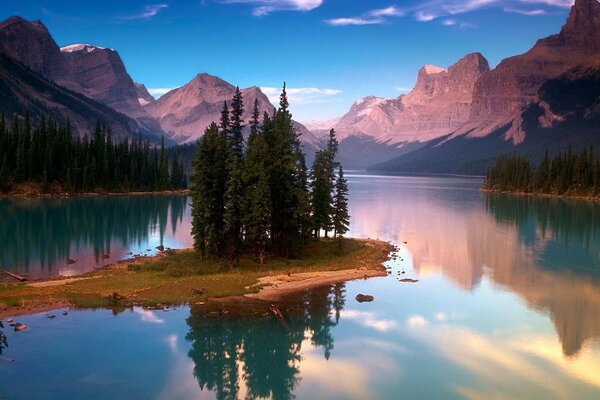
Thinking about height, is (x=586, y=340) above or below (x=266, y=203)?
below

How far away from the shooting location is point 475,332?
47656mm

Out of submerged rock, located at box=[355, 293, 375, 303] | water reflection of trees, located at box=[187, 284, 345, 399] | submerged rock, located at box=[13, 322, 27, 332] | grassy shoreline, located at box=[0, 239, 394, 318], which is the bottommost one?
water reflection of trees, located at box=[187, 284, 345, 399]

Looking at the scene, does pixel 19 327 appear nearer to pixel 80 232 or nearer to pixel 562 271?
pixel 80 232

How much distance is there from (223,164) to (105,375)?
36.2 meters

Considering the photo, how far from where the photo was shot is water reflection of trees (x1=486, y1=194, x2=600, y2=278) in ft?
273

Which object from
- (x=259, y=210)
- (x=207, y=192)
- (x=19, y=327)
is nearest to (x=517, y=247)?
(x=259, y=210)

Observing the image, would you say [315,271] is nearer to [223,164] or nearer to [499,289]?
[223,164]

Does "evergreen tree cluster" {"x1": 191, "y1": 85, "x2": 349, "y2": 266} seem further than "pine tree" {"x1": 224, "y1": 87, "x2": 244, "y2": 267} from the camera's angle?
Yes

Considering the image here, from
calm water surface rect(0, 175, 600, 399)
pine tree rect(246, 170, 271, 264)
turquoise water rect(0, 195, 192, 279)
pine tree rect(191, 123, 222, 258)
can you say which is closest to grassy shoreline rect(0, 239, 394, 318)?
calm water surface rect(0, 175, 600, 399)

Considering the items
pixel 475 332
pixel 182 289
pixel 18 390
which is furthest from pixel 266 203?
pixel 18 390

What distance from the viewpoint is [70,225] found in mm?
111750

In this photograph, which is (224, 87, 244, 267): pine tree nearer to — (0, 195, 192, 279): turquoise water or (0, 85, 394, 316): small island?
(0, 85, 394, 316): small island

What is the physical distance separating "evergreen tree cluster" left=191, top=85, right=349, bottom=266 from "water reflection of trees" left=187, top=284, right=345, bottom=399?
16.6 metres

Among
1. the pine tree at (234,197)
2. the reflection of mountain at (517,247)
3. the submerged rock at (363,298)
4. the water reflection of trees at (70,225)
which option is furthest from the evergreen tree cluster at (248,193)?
the water reflection of trees at (70,225)
